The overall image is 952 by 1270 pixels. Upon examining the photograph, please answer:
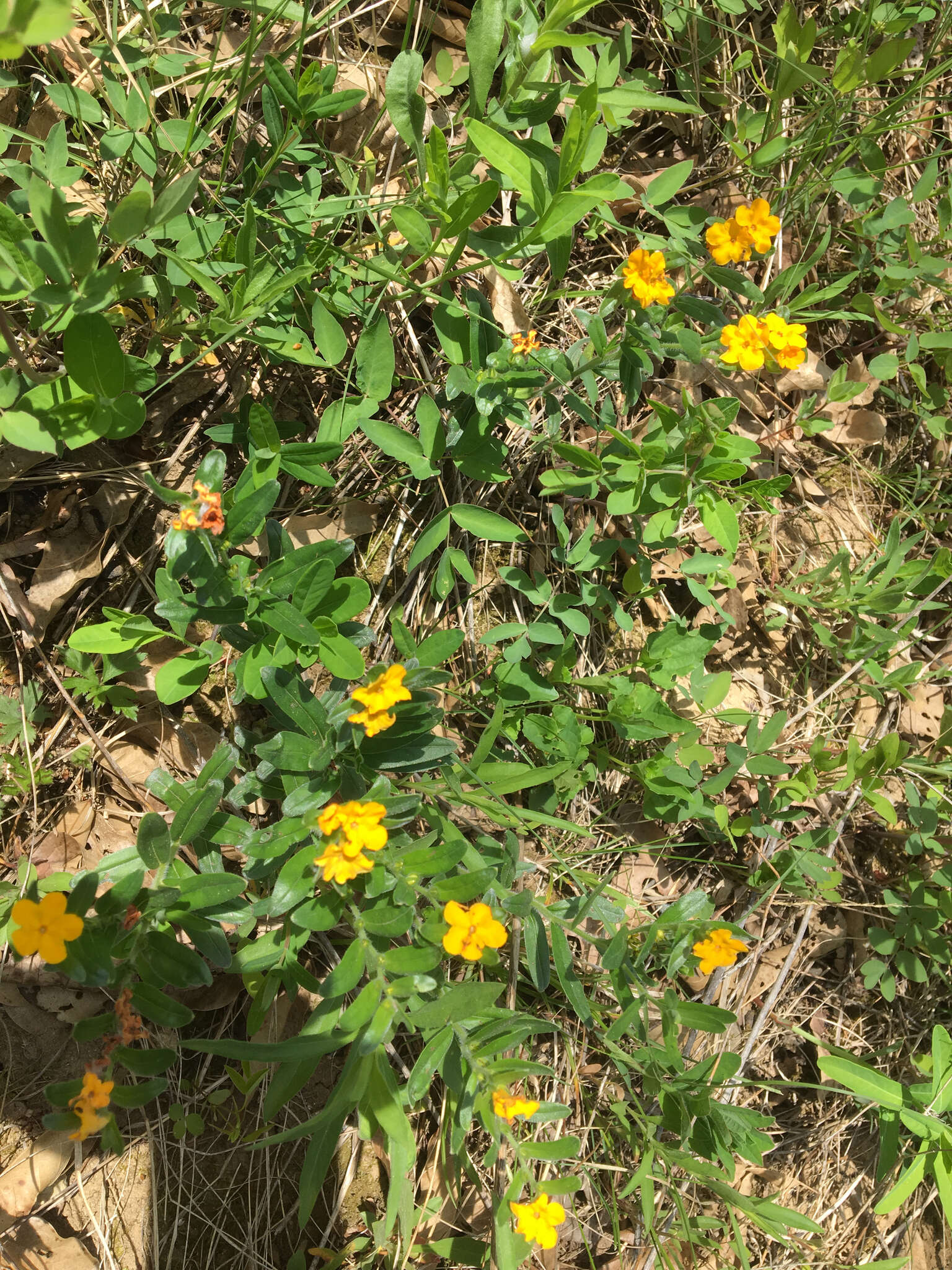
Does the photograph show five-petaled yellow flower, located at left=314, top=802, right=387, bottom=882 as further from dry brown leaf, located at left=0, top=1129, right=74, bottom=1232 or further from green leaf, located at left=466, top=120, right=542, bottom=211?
green leaf, located at left=466, top=120, right=542, bottom=211

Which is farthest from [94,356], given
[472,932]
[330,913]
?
[472,932]

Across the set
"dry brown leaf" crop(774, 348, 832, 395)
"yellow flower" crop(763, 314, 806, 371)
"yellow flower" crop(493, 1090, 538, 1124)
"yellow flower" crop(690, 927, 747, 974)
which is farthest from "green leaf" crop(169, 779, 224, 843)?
"dry brown leaf" crop(774, 348, 832, 395)

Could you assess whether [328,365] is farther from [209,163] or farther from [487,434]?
[209,163]

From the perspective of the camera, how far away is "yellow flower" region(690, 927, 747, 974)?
225cm

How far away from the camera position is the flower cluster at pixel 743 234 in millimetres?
2537

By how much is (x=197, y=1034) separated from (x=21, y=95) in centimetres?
259

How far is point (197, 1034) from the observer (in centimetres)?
238

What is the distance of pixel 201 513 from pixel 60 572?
742mm

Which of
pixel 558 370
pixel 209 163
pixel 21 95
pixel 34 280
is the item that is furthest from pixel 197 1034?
pixel 21 95

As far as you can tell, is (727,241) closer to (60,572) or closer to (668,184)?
(668,184)

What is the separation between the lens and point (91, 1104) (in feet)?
5.89

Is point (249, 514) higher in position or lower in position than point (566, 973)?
higher

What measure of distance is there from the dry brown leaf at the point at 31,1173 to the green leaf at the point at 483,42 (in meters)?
2.78

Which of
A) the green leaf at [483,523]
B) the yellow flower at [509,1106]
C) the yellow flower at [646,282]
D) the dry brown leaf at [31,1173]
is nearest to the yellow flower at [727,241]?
the yellow flower at [646,282]
